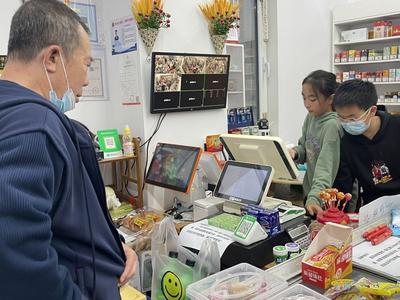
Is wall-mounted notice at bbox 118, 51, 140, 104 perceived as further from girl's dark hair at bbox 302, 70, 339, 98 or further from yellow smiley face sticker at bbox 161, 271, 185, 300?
A: yellow smiley face sticker at bbox 161, 271, 185, 300

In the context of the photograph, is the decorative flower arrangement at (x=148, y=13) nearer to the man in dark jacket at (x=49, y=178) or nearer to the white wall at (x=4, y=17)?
the white wall at (x=4, y=17)

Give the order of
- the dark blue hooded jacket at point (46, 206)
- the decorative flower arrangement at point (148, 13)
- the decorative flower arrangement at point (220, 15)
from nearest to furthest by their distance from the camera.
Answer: the dark blue hooded jacket at point (46, 206), the decorative flower arrangement at point (148, 13), the decorative flower arrangement at point (220, 15)

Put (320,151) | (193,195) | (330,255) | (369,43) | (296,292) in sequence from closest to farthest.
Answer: (296,292), (330,255), (320,151), (193,195), (369,43)

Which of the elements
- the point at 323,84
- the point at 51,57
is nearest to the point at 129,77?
the point at 323,84

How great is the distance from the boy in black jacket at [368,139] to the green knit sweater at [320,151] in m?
0.06

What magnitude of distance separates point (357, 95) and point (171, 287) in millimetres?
1147

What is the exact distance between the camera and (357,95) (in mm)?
1648

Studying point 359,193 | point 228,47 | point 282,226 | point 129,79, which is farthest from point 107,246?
point 228,47

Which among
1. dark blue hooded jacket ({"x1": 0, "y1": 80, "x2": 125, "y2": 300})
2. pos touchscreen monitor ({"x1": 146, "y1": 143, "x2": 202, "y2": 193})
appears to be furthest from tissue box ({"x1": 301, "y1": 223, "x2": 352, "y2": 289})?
pos touchscreen monitor ({"x1": 146, "y1": 143, "x2": 202, "y2": 193})

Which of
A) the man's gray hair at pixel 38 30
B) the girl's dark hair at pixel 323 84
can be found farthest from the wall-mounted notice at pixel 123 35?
the man's gray hair at pixel 38 30

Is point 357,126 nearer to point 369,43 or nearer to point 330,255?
point 330,255

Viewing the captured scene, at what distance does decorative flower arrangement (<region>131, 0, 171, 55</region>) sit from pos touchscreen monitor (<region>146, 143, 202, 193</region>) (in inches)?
27.5

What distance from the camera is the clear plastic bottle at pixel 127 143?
8.19 feet

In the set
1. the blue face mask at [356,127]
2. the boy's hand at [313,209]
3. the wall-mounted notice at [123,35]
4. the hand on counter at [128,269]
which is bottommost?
the boy's hand at [313,209]
